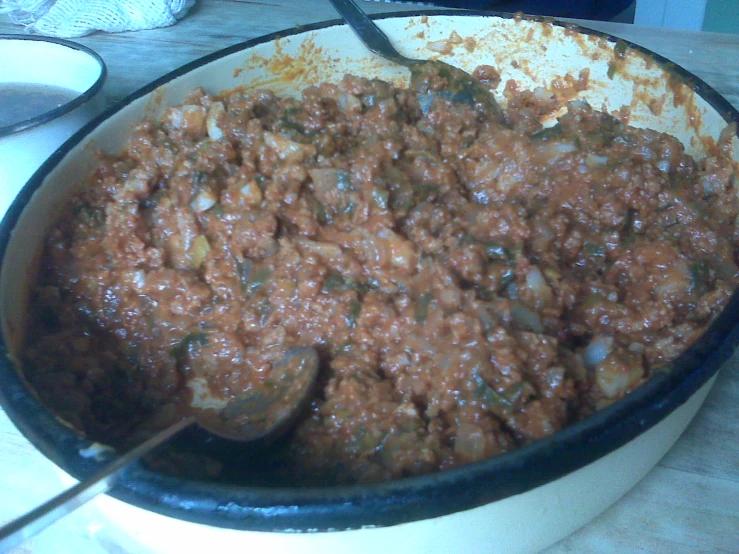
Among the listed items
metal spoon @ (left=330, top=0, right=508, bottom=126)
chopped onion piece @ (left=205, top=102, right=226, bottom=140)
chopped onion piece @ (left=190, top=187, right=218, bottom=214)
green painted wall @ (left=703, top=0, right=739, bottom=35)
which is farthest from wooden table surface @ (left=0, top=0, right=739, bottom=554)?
green painted wall @ (left=703, top=0, right=739, bottom=35)

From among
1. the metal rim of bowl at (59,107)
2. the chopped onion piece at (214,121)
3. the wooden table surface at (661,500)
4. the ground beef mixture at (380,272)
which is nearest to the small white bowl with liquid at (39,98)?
the metal rim of bowl at (59,107)

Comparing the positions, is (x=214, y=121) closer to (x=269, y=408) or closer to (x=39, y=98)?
(x=39, y=98)

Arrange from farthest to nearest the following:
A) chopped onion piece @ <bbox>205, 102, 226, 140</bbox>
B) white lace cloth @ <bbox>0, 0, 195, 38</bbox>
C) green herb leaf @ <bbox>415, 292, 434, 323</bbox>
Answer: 1. white lace cloth @ <bbox>0, 0, 195, 38</bbox>
2. chopped onion piece @ <bbox>205, 102, 226, 140</bbox>
3. green herb leaf @ <bbox>415, 292, 434, 323</bbox>

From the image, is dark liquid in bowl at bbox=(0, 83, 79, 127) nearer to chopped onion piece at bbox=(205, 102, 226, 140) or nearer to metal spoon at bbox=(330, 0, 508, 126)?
chopped onion piece at bbox=(205, 102, 226, 140)

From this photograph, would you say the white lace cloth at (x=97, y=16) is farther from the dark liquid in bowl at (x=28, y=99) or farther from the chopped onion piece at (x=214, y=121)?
the chopped onion piece at (x=214, y=121)

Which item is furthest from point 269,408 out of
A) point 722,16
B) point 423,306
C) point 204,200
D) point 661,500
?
point 722,16

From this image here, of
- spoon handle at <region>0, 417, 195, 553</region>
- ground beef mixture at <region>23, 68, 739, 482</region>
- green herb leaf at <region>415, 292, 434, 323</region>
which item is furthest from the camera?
green herb leaf at <region>415, 292, 434, 323</region>
